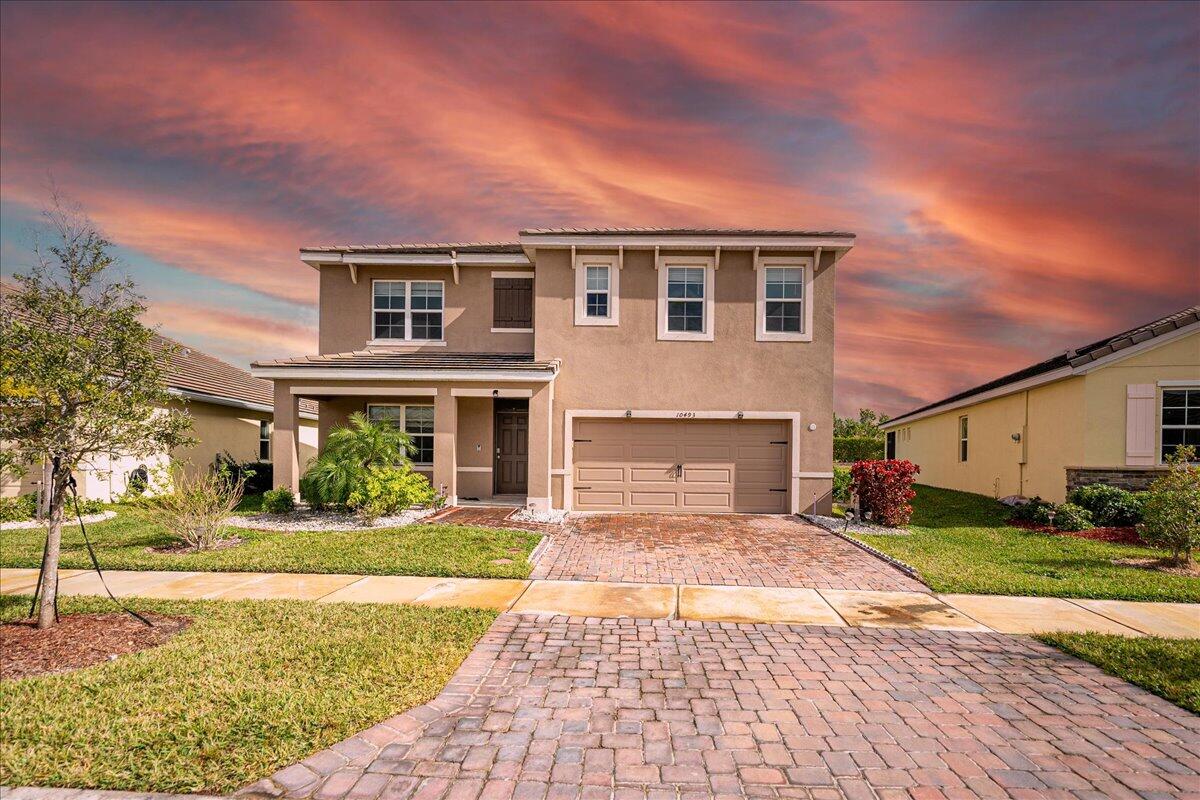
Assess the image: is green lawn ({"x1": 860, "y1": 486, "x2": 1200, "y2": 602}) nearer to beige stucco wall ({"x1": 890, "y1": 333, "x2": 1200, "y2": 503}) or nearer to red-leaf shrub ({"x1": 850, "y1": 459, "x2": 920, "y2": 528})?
red-leaf shrub ({"x1": 850, "y1": 459, "x2": 920, "y2": 528})

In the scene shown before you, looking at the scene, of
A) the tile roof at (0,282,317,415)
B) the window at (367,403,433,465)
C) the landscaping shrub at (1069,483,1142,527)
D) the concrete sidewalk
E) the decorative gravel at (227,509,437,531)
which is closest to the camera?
the concrete sidewalk

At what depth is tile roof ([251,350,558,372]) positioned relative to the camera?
12852 mm

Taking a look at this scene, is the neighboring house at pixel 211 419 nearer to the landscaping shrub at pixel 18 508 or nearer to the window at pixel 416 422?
the landscaping shrub at pixel 18 508

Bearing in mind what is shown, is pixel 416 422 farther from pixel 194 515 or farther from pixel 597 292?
pixel 194 515

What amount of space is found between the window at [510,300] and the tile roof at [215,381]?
681 cm

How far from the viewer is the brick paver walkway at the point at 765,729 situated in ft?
10.3

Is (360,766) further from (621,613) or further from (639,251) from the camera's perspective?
(639,251)

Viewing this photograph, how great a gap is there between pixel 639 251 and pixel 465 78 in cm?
539

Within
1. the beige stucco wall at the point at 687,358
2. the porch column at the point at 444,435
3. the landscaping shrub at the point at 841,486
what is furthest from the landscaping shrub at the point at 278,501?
the landscaping shrub at the point at 841,486

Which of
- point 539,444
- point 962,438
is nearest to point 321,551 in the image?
point 539,444

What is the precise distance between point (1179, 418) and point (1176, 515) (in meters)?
6.52

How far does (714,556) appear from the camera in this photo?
352 inches

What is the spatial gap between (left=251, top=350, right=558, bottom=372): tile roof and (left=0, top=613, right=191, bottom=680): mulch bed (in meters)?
7.81

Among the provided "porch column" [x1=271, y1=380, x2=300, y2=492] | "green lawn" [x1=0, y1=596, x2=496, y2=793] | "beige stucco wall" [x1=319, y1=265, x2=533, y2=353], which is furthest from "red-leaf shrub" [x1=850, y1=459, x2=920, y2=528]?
"porch column" [x1=271, y1=380, x2=300, y2=492]
